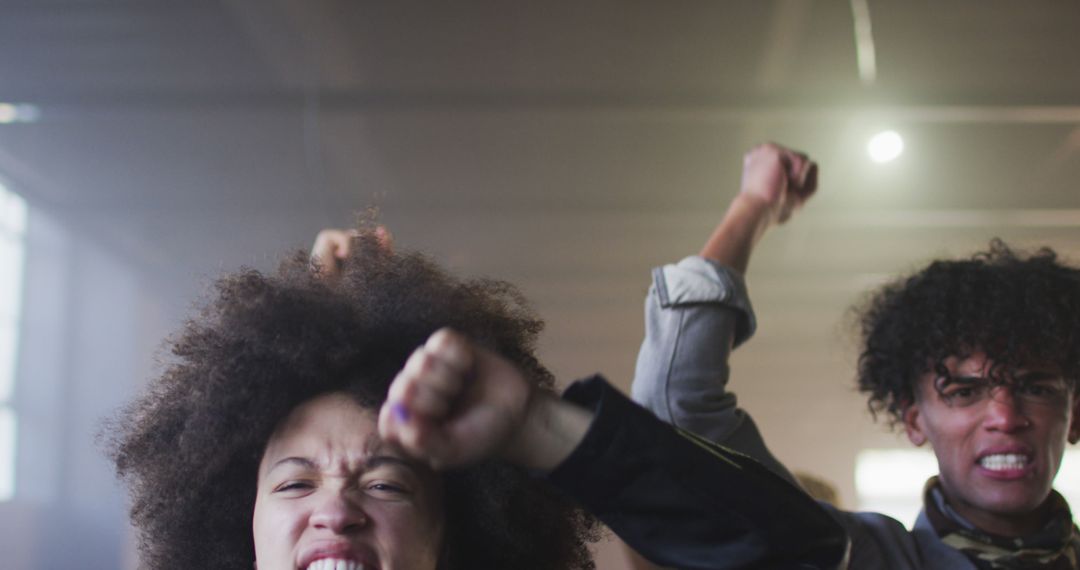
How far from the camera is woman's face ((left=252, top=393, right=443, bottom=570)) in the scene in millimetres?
1031

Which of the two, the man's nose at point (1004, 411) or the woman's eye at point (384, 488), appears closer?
the woman's eye at point (384, 488)

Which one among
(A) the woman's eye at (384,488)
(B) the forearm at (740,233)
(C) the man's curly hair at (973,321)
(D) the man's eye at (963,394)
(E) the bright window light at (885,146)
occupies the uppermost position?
(E) the bright window light at (885,146)

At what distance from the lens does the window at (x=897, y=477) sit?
2.76 metres

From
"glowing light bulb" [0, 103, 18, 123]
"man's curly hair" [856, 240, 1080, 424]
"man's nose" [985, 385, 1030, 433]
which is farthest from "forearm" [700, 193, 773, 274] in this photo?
"glowing light bulb" [0, 103, 18, 123]

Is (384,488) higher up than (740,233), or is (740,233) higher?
(740,233)

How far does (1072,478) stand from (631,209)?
1.28 m

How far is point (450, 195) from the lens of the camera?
299 cm

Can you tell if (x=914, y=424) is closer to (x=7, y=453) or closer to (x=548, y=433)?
(x=548, y=433)

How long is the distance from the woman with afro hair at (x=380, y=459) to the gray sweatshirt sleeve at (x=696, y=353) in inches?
10.4

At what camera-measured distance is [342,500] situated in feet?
3.44

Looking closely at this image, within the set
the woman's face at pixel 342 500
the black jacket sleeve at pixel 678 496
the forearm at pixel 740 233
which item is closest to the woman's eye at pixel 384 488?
the woman's face at pixel 342 500

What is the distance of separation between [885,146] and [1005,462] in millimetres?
1553

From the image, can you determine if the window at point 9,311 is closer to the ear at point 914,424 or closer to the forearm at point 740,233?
the forearm at point 740,233

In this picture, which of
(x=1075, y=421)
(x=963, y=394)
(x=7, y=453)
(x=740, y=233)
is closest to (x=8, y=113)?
(x=7, y=453)
